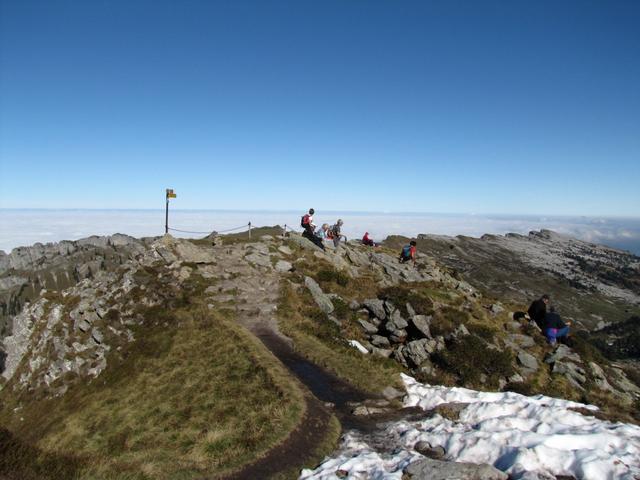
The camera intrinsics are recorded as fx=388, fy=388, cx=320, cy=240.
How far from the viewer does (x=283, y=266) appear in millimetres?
36156

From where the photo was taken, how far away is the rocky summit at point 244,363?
46.8ft

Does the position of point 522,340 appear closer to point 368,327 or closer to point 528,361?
point 528,361

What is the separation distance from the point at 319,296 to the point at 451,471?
67.1ft

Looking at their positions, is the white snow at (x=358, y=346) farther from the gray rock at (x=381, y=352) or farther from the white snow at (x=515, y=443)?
the white snow at (x=515, y=443)

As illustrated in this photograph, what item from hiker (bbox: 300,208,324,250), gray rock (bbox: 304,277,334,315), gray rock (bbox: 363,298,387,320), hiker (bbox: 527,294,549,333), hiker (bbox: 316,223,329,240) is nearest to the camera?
gray rock (bbox: 363,298,387,320)

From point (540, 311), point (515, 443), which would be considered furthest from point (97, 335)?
point (540, 311)

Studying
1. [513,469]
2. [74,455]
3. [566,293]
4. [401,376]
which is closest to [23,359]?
[74,455]

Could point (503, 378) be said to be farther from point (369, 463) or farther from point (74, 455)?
point (74, 455)

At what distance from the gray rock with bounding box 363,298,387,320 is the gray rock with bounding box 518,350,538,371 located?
9200 mm

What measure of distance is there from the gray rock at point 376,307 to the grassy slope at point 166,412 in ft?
34.3

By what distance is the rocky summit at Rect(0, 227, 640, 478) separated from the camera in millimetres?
14258

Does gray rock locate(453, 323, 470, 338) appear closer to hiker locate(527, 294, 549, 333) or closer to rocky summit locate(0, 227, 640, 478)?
rocky summit locate(0, 227, 640, 478)

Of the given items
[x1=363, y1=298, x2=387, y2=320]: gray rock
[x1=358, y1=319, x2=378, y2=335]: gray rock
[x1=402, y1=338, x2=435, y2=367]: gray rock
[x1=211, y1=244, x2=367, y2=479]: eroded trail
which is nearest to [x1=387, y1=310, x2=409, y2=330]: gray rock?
[x1=363, y1=298, x2=387, y2=320]: gray rock

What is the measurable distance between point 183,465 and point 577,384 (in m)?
25.0
